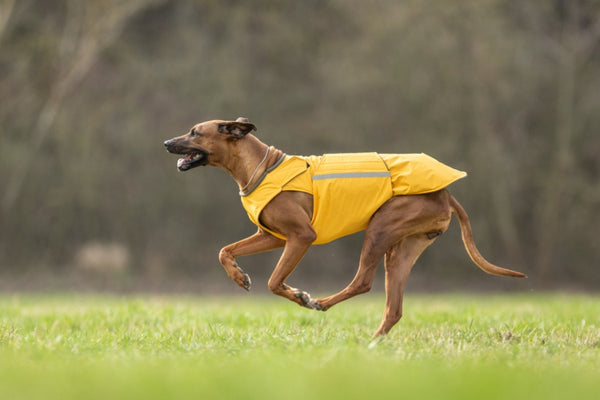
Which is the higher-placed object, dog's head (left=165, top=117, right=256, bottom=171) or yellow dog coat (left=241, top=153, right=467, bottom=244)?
dog's head (left=165, top=117, right=256, bottom=171)

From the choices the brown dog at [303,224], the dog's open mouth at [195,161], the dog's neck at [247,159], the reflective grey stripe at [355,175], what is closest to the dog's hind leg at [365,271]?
the brown dog at [303,224]

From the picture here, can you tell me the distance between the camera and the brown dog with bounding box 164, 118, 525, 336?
19.3 ft

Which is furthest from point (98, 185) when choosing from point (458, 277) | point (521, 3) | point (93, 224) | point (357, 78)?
point (521, 3)

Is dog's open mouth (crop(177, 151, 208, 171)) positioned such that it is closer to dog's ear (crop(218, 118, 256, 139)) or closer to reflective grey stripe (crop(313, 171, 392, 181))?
dog's ear (crop(218, 118, 256, 139))

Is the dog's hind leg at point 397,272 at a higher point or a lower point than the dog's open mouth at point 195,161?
lower

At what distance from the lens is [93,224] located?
17.7m

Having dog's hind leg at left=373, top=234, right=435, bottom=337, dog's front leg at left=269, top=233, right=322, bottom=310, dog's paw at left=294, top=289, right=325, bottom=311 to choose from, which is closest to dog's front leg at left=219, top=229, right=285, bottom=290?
dog's front leg at left=269, top=233, right=322, bottom=310

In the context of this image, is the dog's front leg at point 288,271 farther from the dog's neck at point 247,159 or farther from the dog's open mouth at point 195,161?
the dog's open mouth at point 195,161

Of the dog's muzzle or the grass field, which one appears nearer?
the grass field

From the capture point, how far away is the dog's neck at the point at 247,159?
6.21 meters

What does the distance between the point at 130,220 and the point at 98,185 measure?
106 cm

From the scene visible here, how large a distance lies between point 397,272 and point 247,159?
148cm

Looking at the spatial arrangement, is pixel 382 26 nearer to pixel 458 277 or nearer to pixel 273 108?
pixel 273 108

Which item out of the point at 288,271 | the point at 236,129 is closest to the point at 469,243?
the point at 288,271
